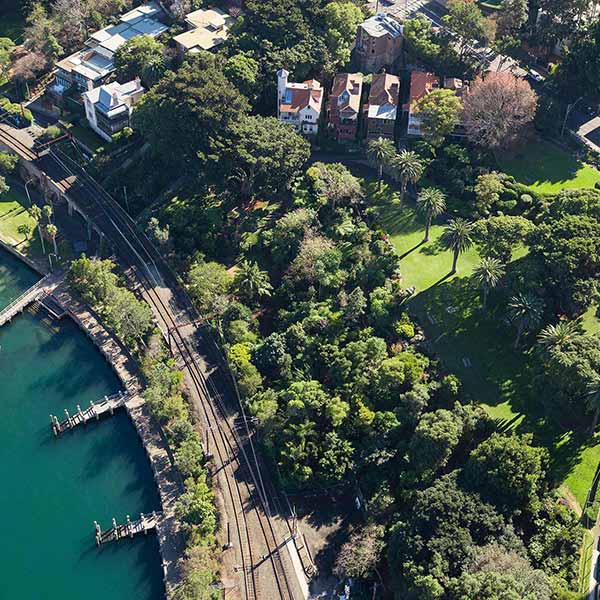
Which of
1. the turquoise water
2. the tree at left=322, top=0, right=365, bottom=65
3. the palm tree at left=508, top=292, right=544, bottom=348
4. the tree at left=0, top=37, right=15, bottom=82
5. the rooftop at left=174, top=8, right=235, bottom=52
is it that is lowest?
the turquoise water

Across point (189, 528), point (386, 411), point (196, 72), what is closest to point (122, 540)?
point (189, 528)

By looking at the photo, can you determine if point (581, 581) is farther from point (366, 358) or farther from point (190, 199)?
point (190, 199)

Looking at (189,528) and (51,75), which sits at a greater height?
(51,75)

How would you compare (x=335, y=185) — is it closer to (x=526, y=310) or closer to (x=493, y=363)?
(x=526, y=310)

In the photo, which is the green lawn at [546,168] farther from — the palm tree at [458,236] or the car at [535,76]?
the palm tree at [458,236]

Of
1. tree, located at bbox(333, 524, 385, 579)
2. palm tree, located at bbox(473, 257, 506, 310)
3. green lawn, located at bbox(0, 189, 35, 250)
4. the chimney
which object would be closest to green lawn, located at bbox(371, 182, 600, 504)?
palm tree, located at bbox(473, 257, 506, 310)

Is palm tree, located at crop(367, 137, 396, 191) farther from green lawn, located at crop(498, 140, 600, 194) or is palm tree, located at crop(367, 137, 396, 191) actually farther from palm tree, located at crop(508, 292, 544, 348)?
palm tree, located at crop(508, 292, 544, 348)

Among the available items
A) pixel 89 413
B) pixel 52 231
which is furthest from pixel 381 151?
pixel 89 413
